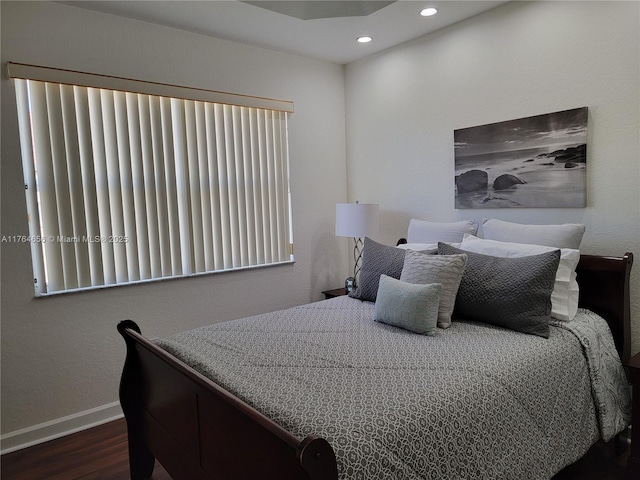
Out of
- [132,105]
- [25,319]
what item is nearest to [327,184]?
[132,105]

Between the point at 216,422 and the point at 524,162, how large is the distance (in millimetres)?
2402

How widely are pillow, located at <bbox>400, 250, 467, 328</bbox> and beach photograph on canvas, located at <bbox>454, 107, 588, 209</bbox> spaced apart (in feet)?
2.65

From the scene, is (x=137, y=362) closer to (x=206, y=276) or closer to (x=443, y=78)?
(x=206, y=276)

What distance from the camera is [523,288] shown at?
2041 millimetres

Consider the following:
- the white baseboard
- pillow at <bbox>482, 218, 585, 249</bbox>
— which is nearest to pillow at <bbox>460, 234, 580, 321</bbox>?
pillow at <bbox>482, 218, 585, 249</bbox>

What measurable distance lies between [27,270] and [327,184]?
2.46m

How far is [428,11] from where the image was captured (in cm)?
279

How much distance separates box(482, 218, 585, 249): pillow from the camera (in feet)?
7.58

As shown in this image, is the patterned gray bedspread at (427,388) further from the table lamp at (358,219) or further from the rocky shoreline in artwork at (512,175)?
the table lamp at (358,219)

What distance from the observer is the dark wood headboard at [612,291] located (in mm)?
2215

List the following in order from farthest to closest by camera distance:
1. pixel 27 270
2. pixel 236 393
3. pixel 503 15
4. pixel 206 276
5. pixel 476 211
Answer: pixel 206 276 < pixel 476 211 < pixel 503 15 < pixel 27 270 < pixel 236 393

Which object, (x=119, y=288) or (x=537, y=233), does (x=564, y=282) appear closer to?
(x=537, y=233)

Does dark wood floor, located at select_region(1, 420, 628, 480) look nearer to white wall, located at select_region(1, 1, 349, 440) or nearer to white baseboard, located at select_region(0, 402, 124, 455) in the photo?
white baseboard, located at select_region(0, 402, 124, 455)

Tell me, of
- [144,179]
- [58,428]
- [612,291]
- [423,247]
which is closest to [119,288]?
[144,179]
